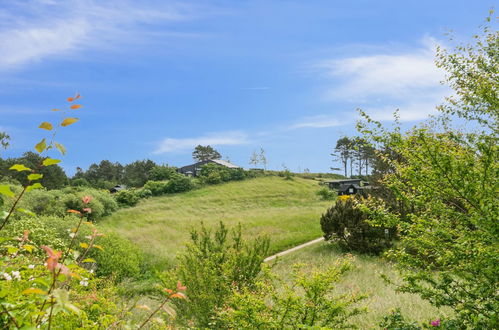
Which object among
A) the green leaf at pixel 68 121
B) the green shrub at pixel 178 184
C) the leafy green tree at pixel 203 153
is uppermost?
the leafy green tree at pixel 203 153

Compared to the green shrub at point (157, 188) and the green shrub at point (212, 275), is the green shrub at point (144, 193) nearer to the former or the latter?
the green shrub at point (157, 188)

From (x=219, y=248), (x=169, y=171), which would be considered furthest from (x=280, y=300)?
(x=169, y=171)

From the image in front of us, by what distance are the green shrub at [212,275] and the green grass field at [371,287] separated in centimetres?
90

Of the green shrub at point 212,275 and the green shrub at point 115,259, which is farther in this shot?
the green shrub at point 115,259

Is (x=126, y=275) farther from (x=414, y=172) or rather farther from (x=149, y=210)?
(x=149, y=210)

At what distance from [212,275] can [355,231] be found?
1007 centimetres

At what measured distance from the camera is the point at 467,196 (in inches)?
215

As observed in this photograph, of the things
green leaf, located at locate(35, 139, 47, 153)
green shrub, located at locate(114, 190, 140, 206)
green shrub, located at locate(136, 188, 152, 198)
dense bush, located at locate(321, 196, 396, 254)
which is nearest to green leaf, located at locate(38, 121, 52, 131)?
green leaf, located at locate(35, 139, 47, 153)

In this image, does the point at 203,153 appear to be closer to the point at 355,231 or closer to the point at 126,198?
the point at 126,198

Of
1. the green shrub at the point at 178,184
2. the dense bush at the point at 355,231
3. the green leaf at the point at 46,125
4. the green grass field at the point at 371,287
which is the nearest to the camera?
the green leaf at the point at 46,125

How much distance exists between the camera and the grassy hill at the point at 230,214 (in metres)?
22.7

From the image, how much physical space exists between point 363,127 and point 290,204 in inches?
1504

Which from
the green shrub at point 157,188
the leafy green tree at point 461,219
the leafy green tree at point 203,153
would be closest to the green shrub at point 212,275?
the leafy green tree at point 461,219

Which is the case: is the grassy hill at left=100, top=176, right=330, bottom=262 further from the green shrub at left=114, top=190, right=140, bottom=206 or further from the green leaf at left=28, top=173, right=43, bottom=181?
the green leaf at left=28, top=173, right=43, bottom=181
